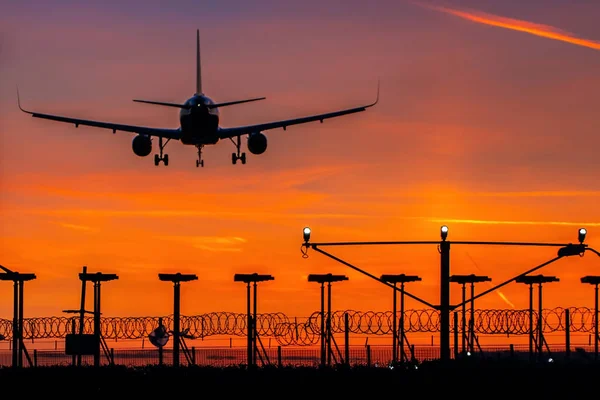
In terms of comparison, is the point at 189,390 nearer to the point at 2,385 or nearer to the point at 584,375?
the point at 2,385

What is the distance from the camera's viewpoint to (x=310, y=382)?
68.1 meters

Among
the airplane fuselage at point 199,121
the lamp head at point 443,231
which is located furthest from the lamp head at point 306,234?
the airplane fuselage at point 199,121

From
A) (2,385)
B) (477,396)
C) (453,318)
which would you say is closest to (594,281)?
(453,318)

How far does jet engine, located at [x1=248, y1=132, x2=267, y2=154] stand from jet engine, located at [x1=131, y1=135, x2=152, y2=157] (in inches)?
314

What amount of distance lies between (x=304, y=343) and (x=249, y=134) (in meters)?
36.2

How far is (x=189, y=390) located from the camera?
6531 centimetres

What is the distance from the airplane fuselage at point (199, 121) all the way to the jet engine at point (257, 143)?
263cm

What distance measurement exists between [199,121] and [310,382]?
146 ft

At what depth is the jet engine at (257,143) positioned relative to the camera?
11162 centimetres

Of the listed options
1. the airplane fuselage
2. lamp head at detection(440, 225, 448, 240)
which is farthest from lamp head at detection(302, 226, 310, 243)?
the airplane fuselage

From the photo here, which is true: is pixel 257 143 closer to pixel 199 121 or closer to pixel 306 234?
pixel 199 121

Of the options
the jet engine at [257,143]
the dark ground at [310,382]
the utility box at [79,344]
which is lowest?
the dark ground at [310,382]

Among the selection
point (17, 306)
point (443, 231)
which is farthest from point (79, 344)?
point (443, 231)

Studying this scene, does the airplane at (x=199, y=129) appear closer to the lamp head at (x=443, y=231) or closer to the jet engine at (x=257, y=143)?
the jet engine at (x=257, y=143)
